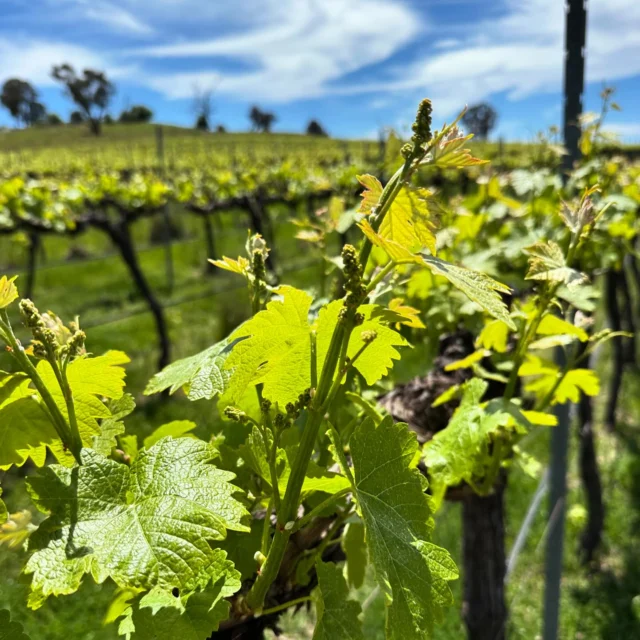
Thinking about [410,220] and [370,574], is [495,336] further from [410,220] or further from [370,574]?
[370,574]

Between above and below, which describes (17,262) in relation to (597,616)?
above

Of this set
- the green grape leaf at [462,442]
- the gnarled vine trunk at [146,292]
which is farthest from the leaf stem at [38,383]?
the gnarled vine trunk at [146,292]

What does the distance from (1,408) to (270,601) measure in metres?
0.47

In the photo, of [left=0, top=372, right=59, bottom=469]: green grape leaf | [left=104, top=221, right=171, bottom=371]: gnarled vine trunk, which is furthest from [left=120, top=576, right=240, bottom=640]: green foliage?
[left=104, top=221, right=171, bottom=371]: gnarled vine trunk

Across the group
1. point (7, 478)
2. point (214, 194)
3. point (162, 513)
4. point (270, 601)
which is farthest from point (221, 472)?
point (214, 194)

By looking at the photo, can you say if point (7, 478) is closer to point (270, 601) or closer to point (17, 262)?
point (270, 601)

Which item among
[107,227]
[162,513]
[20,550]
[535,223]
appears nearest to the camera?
[162,513]

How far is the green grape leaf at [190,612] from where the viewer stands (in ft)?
2.06

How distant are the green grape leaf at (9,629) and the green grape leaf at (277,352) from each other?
0.33 m

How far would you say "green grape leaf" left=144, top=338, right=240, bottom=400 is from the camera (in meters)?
0.71

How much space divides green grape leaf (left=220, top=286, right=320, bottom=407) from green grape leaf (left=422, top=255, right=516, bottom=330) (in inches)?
6.2

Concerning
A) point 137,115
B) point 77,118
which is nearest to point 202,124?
point 77,118

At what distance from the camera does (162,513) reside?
0.60 meters

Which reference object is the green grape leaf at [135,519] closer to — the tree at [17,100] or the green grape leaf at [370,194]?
the green grape leaf at [370,194]
